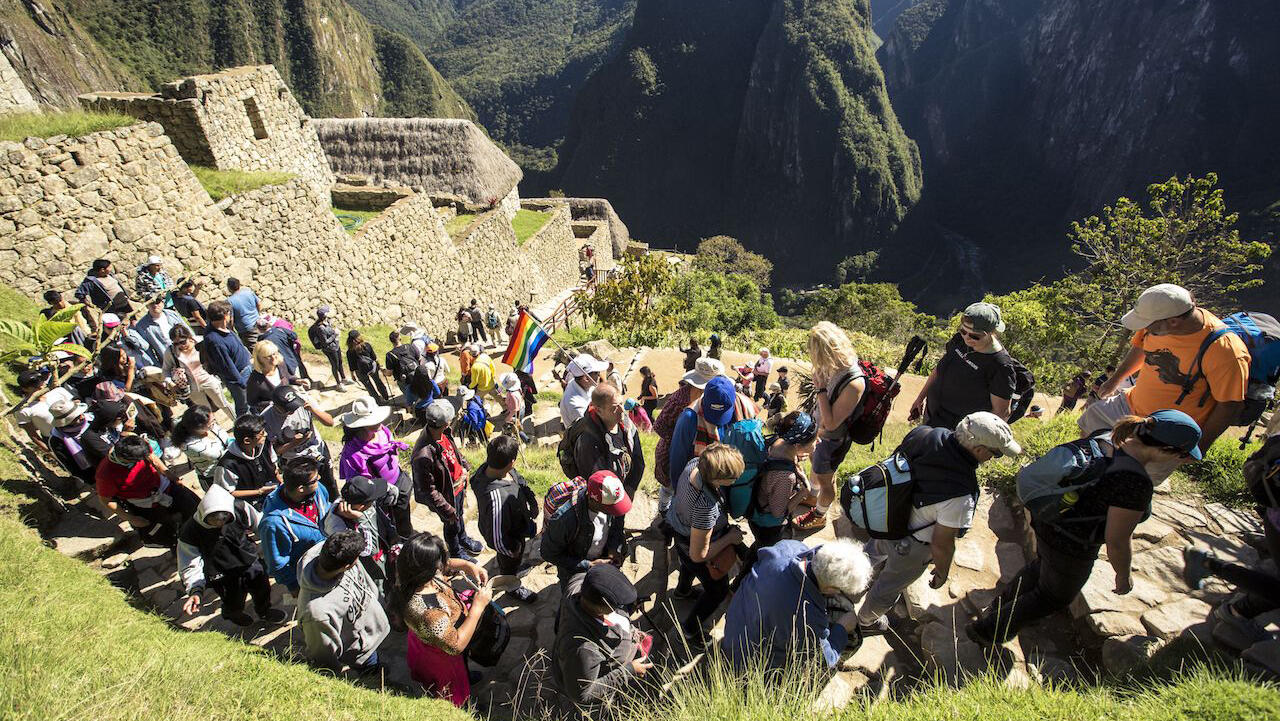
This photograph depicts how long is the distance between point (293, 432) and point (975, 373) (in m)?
4.82

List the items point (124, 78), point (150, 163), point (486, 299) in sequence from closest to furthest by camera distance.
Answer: point (150, 163)
point (486, 299)
point (124, 78)

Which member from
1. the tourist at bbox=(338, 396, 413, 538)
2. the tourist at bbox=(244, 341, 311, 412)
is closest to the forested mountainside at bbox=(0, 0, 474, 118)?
the tourist at bbox=(244, 341, 311, 412)

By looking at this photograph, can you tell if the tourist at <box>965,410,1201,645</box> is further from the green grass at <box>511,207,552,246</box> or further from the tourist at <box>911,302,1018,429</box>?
the green grass at <box>511,207,552,246</box>

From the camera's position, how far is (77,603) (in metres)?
3.04

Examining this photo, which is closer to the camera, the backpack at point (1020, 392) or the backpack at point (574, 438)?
the backpack at point (574, 438)

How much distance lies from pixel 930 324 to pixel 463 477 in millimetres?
39234

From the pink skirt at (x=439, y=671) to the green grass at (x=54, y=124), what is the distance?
355 inches

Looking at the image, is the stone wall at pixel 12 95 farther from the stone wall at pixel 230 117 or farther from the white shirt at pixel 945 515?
the white shirt at pixel 945 515

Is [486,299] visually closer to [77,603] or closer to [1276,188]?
[77,603]

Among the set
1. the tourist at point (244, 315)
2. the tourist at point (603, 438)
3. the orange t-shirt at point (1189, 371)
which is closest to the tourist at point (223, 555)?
the tourist at point (603, 438)

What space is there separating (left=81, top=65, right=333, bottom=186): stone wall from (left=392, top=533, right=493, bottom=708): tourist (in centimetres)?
1096

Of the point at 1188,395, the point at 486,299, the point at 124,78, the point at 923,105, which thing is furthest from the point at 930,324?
the point at 923,105

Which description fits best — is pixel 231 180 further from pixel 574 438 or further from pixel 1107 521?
pixel 1107 521

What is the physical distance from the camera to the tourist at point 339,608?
2879 mm
